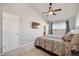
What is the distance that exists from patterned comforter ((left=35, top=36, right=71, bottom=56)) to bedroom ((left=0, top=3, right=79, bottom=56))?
0.11 meters

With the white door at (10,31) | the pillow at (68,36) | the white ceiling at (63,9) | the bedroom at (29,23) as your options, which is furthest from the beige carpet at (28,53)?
the white ceiling at (63,9)

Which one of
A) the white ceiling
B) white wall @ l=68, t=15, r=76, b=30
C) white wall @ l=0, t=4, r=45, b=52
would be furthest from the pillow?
white wall @ l=0, t=4, r=45, b=52

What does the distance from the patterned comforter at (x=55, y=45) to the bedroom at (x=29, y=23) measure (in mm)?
106

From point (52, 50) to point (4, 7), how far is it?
1.26 meters

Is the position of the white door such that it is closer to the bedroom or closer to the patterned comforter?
the bedroom

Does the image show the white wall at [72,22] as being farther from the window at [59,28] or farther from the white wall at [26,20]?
the white wall at [26,20]

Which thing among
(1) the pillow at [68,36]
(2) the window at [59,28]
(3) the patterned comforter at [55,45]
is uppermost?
(2) the window at [59,28]

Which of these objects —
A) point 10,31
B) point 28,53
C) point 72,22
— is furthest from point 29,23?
point 72,22

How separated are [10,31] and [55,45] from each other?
939 millimetres

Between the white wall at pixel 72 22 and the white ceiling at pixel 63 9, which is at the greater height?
the white ceiling at pixel 63 9

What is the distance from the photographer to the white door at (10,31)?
6.48 feet

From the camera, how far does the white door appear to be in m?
1.98

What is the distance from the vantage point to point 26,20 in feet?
7.00

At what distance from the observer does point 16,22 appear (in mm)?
2074
